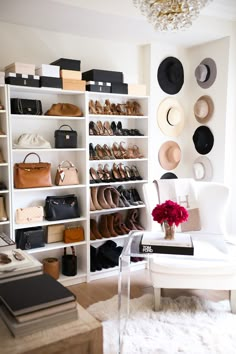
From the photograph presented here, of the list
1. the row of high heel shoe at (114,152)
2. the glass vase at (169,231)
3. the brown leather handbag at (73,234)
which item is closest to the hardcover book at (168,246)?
the glass vase at (169,231)

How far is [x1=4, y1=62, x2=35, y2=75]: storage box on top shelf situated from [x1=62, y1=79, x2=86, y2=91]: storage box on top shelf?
29cm

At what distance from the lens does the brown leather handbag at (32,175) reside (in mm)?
2875

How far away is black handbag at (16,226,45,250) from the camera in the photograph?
296cm

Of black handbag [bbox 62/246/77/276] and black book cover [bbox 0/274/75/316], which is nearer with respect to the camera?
black book cover [bbox 0/274/75/316]

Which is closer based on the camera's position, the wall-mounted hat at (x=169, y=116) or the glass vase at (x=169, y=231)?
the glass vase at (x=169, y=231)

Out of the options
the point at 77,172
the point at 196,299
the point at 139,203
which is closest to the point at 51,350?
the point at 196,299

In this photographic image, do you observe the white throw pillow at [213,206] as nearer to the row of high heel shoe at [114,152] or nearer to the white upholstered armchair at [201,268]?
the white upholstered armchair at [201,268]

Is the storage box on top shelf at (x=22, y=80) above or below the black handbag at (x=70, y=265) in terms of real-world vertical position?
above

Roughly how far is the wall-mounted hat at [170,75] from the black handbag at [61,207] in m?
1.65

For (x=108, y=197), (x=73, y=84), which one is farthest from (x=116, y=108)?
(x=108, y=197)

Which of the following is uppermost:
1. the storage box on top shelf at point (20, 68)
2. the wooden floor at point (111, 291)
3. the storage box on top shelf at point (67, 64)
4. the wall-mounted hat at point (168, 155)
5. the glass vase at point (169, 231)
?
the storage box on top shelf at point (67, 64)

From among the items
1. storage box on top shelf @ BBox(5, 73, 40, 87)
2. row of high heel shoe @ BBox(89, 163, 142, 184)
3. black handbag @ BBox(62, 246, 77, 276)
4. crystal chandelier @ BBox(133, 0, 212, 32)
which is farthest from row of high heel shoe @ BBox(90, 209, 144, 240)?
crystal chandelier @ BBox(133, 0, 212, 32)

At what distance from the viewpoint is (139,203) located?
359cm

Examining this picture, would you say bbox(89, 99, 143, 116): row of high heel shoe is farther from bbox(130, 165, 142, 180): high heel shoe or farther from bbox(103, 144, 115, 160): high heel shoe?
bbox(130, 165, 142, 180): high heel shoe
